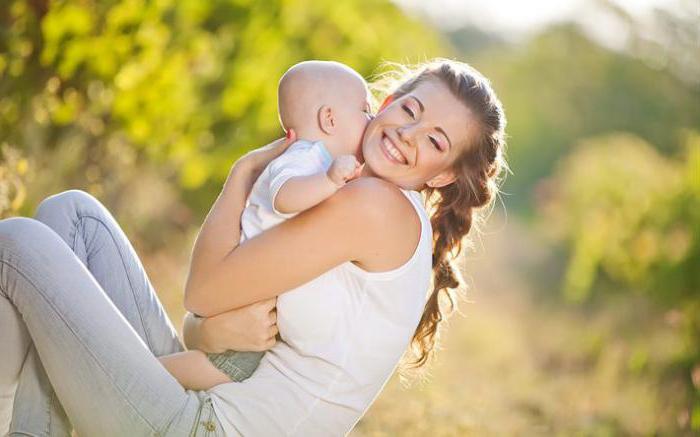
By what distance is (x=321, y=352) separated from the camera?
279cm

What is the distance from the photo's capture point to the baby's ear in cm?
300

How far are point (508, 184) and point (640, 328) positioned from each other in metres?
19.9

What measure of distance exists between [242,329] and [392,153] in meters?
0.66

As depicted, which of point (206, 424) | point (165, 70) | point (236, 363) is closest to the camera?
point (206, 424)

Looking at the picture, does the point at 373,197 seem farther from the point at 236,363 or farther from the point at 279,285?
the point at 236,363

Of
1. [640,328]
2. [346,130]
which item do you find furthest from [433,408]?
[640,328]

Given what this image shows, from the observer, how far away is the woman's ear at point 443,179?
3.09 meters

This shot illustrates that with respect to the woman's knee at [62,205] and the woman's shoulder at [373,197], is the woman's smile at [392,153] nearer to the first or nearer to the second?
the woman's shoulder at [373,197]

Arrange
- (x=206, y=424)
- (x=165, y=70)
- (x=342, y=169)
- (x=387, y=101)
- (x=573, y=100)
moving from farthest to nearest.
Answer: (x=573, y=100), (x=165, y=70), (x=387, y=101), (x=206, y=424), (x=342, y=169)

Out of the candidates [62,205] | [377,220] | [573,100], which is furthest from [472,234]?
[573,100]

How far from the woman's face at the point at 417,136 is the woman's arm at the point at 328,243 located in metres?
0.13

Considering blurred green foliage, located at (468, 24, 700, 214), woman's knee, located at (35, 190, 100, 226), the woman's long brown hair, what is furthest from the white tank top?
blurred green foliage, located at (468, 24, 700, 214)

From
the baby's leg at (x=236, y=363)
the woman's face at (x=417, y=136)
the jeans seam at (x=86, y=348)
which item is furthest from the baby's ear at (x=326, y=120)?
the jeans seam at (x=86, y=348)

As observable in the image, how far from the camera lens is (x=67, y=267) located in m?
2.71
